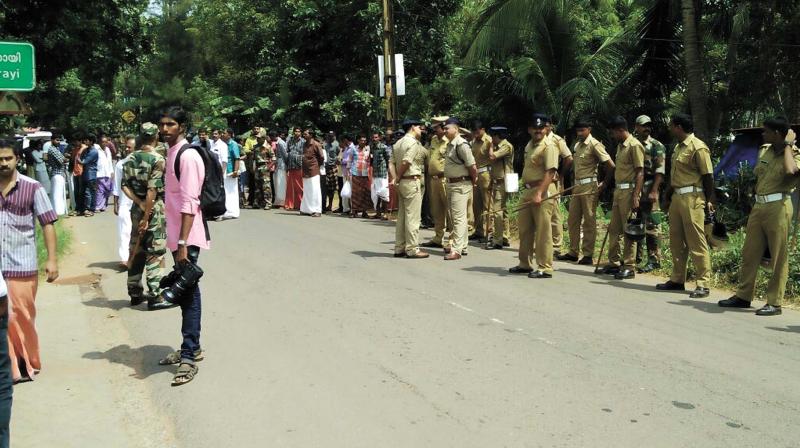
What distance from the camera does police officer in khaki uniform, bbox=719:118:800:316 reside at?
7.77 metres

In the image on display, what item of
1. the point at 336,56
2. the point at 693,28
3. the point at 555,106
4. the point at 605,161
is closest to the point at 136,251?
the point at 605,161

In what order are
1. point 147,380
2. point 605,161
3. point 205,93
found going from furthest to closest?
1. point 205,93
2. point 605,161
3. point 147,380

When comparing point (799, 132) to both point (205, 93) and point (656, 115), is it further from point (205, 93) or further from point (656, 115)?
point (205, 93)

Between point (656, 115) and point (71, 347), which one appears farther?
point (656, 115)

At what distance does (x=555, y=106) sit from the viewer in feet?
64.5

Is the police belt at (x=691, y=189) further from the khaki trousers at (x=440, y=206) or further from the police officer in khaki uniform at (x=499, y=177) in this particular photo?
the khaki trousers at (x=440, y=206)

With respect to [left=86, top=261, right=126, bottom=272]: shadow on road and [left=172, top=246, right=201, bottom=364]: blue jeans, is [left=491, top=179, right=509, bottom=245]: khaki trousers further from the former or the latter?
[left=172, top=246, right=201, bottom=364]: blue jeans

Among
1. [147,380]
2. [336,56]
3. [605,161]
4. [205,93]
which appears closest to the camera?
[147,380]

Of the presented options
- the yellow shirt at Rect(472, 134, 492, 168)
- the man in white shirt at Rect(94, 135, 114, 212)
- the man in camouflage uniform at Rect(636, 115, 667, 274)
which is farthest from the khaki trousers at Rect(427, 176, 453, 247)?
the man in white shirt at Rect(94, 135, 114, 212)

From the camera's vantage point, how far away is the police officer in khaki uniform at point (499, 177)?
12359mm

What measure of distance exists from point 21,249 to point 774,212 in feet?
22.6

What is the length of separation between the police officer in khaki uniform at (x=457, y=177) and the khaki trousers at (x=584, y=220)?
1.49 m

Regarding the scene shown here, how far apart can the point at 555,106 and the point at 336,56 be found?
33.2 ft

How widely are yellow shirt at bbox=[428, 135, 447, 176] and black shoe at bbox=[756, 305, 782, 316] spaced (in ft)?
18.0
